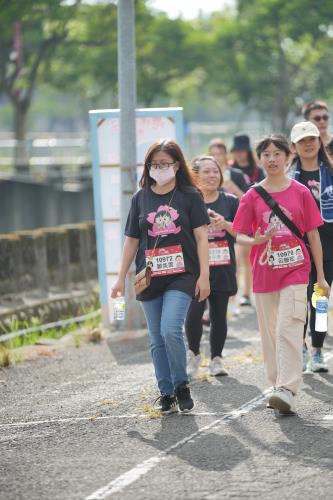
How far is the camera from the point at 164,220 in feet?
27.1

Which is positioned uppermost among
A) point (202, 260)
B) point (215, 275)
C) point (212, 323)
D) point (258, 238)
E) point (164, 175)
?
point (164, 175)

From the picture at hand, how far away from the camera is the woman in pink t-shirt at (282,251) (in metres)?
8.34

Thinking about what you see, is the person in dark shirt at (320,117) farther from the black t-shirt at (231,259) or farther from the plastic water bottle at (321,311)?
the plastic water bottle at (321,311)

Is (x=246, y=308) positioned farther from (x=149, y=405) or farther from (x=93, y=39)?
(x=93, y=39)

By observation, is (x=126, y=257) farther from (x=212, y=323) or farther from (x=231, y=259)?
(x=231, y=259)

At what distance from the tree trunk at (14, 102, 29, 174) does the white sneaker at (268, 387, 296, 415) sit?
2984 cm

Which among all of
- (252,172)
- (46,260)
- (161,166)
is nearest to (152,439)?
(161,166)

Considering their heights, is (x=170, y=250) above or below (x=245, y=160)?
below

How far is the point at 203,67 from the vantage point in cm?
5003

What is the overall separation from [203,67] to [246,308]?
3543 cm

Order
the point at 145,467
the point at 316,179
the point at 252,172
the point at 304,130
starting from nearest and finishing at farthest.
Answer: the point at 145,467
the point at 304,130
the point at 316,179
the point at 252,172

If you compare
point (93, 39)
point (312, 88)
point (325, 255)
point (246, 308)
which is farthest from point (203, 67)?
point (325, 255)

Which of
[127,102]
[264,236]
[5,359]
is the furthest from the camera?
[127,102]

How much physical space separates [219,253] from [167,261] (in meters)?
2.26
